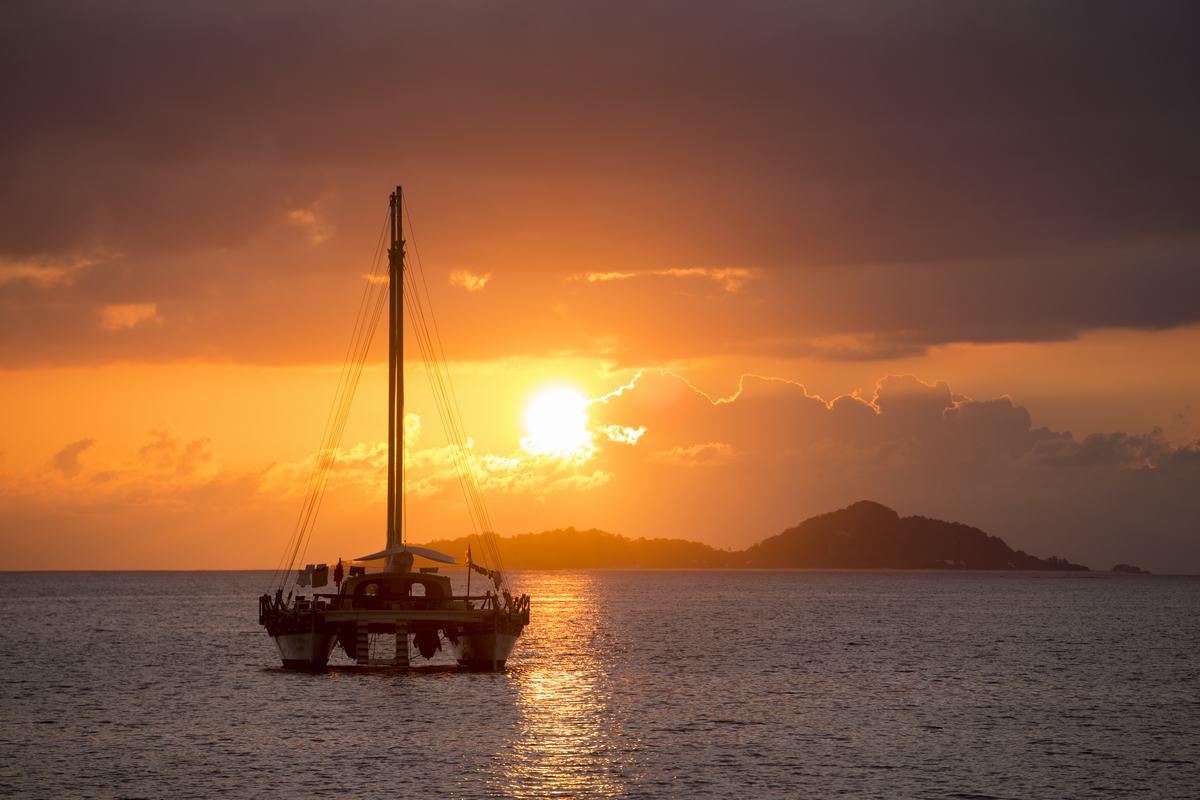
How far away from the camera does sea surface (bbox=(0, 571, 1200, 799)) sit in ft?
155

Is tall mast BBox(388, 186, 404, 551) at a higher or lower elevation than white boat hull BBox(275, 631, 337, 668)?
higher

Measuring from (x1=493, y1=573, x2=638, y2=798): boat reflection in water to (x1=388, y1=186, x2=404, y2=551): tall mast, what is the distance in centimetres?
1232

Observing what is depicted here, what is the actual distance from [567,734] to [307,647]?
23.1 metres

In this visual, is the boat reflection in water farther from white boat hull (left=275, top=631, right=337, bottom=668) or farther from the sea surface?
white boat hull (left=275, top=631, right=337, bottom=668)

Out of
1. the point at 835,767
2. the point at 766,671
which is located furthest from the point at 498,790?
the point at 766,671

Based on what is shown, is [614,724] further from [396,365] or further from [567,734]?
[396,365]

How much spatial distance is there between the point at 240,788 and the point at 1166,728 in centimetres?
4068

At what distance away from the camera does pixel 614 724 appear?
61.6 metres

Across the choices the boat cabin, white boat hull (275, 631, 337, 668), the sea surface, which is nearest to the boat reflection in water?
the sea surface

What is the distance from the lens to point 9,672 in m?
90.4

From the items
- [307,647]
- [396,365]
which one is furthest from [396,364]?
[307,647]

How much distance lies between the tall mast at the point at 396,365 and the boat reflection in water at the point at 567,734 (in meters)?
12.3

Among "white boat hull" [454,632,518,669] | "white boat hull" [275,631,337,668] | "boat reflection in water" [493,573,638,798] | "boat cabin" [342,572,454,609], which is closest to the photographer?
"boat reflection in water" [493,573,638,798]

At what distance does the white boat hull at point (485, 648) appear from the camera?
7662cm
